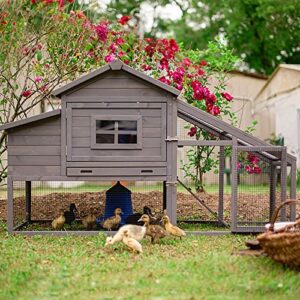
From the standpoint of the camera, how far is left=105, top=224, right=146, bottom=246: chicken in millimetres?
7633

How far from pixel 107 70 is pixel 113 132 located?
841 mm

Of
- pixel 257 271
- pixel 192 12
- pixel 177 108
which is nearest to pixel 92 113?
pixel 177 108

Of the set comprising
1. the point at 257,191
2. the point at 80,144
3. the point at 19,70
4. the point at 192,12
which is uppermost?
the point at 192,12

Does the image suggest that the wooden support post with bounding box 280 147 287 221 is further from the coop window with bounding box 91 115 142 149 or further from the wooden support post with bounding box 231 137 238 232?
the coop window with bounding box 91 115 142 149

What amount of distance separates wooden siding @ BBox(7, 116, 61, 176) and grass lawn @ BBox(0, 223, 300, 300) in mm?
1051

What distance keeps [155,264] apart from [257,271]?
1094mm

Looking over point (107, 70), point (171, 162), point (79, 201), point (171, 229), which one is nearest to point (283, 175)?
point (171, 162)

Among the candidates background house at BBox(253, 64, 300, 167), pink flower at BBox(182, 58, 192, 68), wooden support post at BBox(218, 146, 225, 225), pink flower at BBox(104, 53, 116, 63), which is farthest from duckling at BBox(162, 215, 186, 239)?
background house at BBox(253, 64, 300, 167)

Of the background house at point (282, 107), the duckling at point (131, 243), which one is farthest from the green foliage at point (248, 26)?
the duckling at point (131, 243)

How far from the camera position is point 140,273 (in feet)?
21.9

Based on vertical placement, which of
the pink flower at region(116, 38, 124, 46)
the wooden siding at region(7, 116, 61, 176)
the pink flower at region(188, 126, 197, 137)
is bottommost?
the wooden siding at region(7, 116, 61, 176)

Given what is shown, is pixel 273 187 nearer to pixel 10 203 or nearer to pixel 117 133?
pixel 117 133

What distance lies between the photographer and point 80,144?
8.84 m

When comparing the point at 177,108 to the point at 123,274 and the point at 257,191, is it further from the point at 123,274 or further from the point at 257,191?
the point at 123,274
